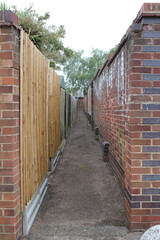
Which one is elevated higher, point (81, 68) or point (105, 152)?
point (81, 68)

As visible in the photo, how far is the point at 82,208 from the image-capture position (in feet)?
12.3

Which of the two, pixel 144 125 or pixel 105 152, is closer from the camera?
pixel 144 125

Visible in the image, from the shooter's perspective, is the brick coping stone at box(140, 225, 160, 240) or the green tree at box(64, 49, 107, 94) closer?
the brick coping stone at box(140, 225, 160, 240)

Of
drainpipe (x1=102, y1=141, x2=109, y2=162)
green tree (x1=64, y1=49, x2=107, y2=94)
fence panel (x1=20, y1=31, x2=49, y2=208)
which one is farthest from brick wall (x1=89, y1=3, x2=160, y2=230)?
green tree (x1=64, y1=49, x2=107, y2=94)

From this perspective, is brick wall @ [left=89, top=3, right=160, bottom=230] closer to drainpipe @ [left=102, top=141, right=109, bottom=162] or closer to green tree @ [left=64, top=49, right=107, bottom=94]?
drainpipe @ [left=102, top=141, right=109, bottom=162]

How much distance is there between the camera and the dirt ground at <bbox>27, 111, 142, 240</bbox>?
9.80 feet

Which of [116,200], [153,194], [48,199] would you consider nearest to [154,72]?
[153,194]

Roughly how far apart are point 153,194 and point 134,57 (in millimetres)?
1727

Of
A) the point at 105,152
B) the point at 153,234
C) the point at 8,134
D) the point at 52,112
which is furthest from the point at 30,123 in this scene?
the point at 105,152

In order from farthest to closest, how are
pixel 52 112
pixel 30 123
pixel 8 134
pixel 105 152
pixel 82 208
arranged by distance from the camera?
1. pixel 105 152
2. pixel 52 112
3. pixel 82 208
4. pixel 30 123
5. pixel 8 134

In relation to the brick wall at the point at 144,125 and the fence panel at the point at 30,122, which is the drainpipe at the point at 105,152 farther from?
the brick wall at the point at 144,125

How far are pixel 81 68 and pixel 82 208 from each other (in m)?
49.8

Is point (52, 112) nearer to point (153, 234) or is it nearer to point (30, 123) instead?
point (30, 123)

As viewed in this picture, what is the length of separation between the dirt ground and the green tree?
43.8 meters
